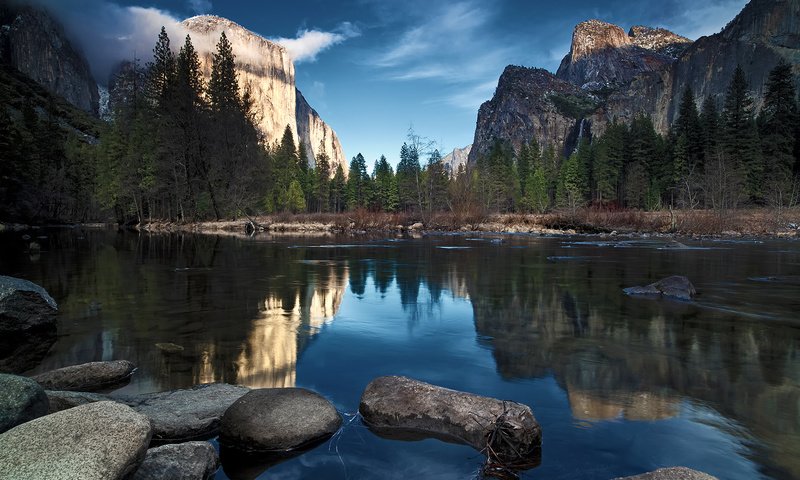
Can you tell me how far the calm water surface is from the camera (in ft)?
14.5

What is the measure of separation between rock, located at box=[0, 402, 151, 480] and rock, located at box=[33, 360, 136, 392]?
2.89m

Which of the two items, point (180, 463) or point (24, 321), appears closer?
point (180, 463)

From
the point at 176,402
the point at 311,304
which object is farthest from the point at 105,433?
the point at 311,304

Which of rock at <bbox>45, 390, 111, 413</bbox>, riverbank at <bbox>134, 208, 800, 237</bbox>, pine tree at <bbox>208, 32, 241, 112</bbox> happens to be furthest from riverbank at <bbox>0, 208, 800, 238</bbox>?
rock at <bbox>45, 390, 111, 413</bbox>

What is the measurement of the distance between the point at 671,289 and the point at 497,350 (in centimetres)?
715

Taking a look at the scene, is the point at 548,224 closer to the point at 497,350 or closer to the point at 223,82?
the point at 497,350

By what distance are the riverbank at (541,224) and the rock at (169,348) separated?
39785 mm

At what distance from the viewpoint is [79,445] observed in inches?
122

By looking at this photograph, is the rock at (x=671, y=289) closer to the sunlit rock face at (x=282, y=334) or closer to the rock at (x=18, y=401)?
the sunlit rock face at (x=282, y=334)

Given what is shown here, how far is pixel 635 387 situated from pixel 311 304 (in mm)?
7630

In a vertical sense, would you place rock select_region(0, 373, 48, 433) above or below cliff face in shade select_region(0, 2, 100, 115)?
below

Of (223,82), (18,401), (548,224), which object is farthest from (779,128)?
(18,401)

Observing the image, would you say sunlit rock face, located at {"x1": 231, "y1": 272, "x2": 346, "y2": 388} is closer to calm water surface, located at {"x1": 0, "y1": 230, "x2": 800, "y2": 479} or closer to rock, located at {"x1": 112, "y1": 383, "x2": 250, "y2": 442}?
calm water surface, located at {"x1": 0, "y1": 230, "x2": 800, "y2": 479}

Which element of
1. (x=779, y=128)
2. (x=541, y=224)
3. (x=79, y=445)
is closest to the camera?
(x=79, y=445)
